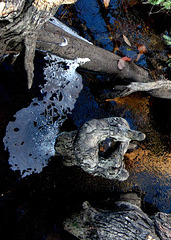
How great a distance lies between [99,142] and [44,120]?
0.86 metres

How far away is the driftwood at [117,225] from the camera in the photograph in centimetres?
202

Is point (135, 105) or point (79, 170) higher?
point (135, 105)

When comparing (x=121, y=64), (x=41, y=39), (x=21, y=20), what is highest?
(x=21, y=20)

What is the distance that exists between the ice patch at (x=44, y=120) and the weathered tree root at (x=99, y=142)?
16.2 inches

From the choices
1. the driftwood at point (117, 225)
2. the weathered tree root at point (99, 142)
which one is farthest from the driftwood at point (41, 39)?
the driftwood at point (117, 225)

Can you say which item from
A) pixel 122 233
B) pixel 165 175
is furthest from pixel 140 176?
pixel 122 233

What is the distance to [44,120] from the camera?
97.2 inches

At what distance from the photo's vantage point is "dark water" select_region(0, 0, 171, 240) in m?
2.19

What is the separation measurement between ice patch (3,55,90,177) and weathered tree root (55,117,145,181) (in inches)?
16.2

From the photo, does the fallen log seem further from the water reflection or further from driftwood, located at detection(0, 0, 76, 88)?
driftwood, located at detection(0, 0, 76, 88)

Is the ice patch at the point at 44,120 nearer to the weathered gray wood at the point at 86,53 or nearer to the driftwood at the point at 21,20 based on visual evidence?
the weathered gray wood at the point at 86,53

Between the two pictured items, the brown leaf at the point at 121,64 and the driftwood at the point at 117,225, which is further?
the brown leaf at the point at 121,64

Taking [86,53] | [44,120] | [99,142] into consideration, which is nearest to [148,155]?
[99,142]

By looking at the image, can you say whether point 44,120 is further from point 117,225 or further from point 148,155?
point 148,155
